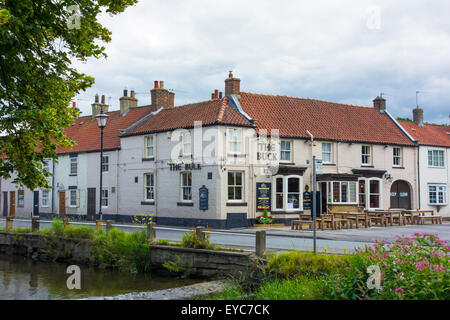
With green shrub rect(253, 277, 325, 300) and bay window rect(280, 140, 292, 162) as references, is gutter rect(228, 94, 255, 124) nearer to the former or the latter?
bay window rect(280, 140, 292, 162)

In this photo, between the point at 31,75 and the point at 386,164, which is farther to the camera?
the point at 386,164

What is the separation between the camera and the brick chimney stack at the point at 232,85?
31.5 meters

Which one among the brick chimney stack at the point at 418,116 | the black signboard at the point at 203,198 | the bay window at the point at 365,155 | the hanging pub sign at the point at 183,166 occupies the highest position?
the brick chimney stack at the point at 418,116

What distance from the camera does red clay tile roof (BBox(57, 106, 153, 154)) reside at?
36312mm

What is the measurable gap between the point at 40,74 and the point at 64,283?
6.26 meters

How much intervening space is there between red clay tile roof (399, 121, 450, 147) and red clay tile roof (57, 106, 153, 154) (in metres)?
20.8

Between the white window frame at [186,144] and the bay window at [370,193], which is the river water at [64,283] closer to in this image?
the white window frame at [186,144]

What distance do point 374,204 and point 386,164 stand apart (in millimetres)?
3157

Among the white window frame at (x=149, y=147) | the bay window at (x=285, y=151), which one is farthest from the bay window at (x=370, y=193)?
Result: the white window frame at (x=149, y=147)

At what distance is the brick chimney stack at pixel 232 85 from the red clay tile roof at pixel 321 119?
0.65 meters
